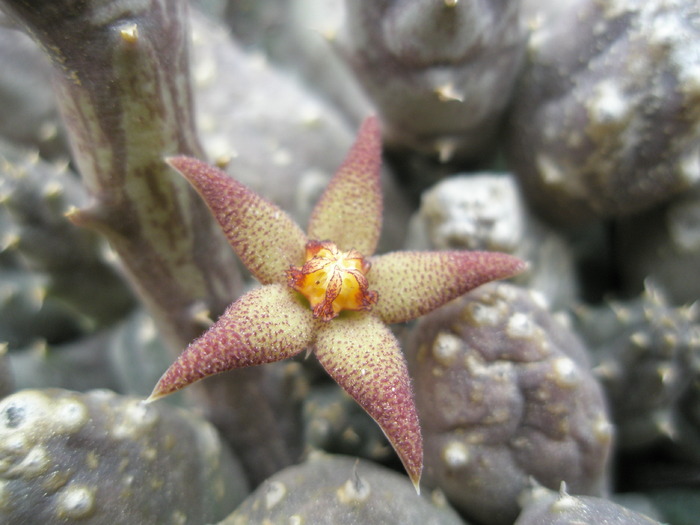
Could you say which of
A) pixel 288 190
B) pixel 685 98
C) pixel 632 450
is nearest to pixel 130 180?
pixel 288 190

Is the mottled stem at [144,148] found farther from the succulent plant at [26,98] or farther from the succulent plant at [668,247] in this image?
the succulent plant at [668,247]

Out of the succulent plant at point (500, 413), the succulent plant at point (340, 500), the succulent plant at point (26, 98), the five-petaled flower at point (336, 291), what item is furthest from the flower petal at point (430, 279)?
the succulent plant at point (26, 98)

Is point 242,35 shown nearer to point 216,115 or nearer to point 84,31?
point 216,115

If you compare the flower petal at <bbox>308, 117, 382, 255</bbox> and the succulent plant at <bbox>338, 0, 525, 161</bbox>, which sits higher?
the succulent plant at <bbox>338, 0, 525, 161</bbox>

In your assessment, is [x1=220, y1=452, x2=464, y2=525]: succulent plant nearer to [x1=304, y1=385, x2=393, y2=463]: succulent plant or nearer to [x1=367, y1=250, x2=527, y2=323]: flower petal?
[x1=304, y1=385, x2=393, y2=463]: succulent plant

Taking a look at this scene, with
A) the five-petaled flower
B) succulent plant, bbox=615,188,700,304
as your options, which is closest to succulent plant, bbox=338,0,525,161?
the five-petaled flower

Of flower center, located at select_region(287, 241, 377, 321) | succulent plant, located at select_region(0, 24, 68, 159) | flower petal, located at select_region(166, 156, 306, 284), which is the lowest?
flower center, located at select_region(287, 241, 377, 321)
